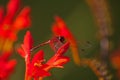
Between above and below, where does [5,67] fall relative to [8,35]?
below

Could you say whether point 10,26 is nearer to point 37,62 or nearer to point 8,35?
point 8,35

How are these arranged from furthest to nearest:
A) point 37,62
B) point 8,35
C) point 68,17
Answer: point 68,17 < point 8,35 < point 37,62

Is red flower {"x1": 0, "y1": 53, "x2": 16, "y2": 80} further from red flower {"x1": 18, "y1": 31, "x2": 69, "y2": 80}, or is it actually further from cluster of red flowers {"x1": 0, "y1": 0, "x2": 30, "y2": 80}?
red flower {"x1": 18, "y1": 31, "x2": 69, "y2": 80}

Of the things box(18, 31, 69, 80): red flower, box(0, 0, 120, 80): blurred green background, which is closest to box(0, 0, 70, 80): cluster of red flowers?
box(18, 31, 69, 80): red flower

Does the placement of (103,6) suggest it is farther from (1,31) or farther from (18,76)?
(18,76)

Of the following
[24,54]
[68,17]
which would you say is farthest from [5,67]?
[68,17]

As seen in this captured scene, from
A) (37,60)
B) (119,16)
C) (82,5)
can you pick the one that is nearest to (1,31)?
(37,60)

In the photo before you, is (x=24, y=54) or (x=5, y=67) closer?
(x=24, y=54)

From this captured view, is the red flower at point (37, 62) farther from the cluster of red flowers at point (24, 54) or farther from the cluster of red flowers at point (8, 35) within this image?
the cluster of red flowers at point (8, 35)

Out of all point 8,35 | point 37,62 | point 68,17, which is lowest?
point 37,62

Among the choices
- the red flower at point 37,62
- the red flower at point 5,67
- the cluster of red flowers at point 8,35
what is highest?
the cluster of red flowers at point 8,35

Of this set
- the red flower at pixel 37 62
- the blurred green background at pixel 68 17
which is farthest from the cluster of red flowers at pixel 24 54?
the blurred green background at pixel 68 17
